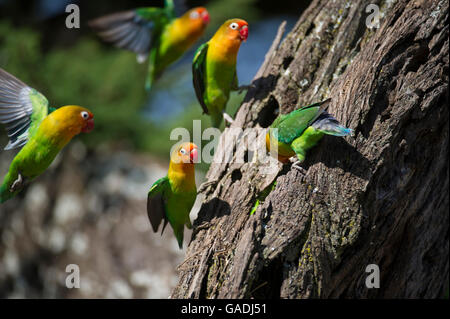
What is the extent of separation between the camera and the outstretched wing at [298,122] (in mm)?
2760

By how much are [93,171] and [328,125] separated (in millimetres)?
4485

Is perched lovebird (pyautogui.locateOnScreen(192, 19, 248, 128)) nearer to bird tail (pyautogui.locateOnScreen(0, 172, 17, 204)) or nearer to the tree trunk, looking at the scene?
the tree trunk

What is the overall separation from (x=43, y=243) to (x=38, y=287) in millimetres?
657

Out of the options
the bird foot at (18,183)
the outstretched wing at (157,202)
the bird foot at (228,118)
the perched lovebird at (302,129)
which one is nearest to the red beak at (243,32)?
the bird foot at (228,118)

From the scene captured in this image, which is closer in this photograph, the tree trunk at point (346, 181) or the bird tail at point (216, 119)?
the tree trunk at point (346, 181)

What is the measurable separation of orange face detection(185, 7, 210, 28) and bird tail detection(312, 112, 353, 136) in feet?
4.77

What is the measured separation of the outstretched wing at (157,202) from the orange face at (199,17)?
143 cm

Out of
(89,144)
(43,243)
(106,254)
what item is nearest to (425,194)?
(106,254)

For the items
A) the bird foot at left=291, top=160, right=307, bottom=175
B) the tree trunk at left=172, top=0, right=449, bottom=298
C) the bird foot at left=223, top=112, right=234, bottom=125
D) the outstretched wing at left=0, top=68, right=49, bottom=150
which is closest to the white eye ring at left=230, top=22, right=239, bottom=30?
the tree trunk at left=172, top=0, right=449, bottom=298

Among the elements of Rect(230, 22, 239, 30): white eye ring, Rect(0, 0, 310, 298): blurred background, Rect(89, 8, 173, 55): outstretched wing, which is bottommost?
Rect(0, 0, 310, 298): blurred background

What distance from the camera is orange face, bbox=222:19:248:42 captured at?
10.8 ft

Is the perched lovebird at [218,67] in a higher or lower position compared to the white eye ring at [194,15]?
lower

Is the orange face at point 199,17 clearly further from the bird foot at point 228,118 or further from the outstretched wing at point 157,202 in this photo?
the outstretched wing at point 157,202

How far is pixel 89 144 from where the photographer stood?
6.29 metres
